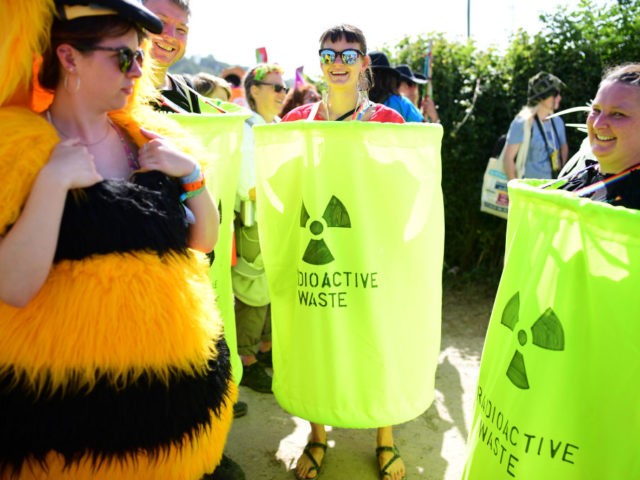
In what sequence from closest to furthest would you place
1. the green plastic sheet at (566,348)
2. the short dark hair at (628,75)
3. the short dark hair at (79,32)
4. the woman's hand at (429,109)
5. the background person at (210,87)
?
the green plastic sheet at (566,348)
the short dark hair at (79,32)
the short dark hair at (628,75)
the background person at (210,87)
the woman's hand at (429,109)

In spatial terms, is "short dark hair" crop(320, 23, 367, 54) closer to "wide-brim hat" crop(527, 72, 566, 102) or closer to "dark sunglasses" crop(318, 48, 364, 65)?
"dark sunglasses" crop(318, 48, 364, 65)

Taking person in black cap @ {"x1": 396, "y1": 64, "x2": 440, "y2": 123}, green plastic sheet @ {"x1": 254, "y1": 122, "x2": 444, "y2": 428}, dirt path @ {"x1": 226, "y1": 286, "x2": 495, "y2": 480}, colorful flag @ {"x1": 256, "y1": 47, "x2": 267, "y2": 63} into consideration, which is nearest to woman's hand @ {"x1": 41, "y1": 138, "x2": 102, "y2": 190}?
green plastic sheet @ {"x1": 254, "y1": 122, "x2": 444, "y2": 428}

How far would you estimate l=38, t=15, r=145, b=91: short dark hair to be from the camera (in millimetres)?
1288

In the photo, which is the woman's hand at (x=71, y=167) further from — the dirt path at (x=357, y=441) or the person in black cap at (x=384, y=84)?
the person in black cap at (x=384, y=84)

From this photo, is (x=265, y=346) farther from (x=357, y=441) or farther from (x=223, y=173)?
(x=223, y=173)

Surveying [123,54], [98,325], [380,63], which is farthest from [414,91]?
[98,325]

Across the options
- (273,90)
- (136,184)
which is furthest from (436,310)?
(273,90)

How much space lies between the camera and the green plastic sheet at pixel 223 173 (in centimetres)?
215

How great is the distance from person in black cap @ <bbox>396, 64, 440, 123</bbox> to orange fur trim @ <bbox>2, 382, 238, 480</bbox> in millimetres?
3678

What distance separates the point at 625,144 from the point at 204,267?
1.27 meters

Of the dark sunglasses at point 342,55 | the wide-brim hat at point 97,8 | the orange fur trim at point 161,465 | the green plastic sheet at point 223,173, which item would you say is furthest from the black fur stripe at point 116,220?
the dark sunglasses at point 342,55

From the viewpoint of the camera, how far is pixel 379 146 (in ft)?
7.17

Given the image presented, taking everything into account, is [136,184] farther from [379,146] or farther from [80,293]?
[379,146]

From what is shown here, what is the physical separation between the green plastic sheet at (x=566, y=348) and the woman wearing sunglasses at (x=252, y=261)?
188cm
